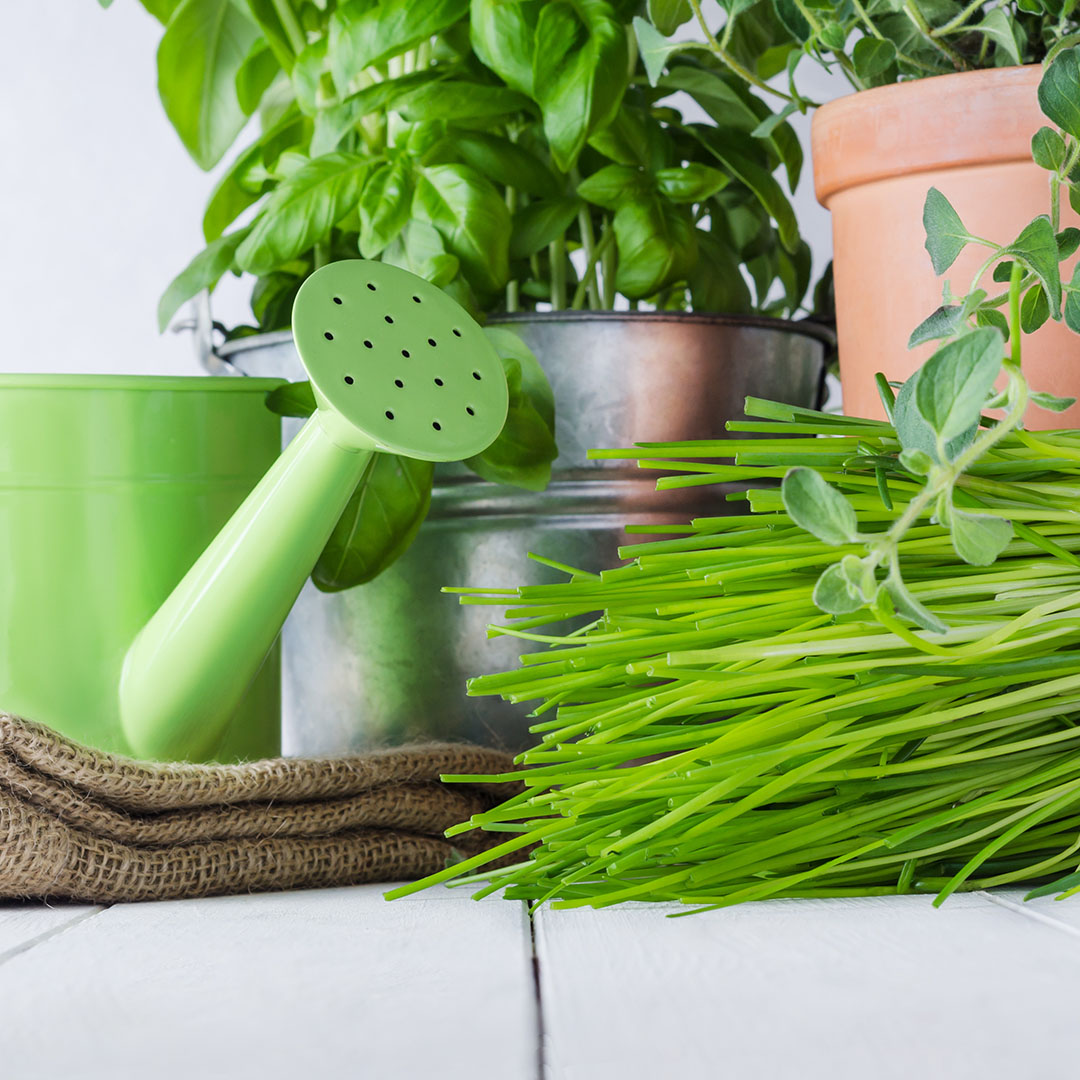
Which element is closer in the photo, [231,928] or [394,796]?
[231,928]

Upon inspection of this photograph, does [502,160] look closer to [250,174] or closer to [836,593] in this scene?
[250,174]

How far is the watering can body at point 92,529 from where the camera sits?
500 mm

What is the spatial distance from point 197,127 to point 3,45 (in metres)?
0.36

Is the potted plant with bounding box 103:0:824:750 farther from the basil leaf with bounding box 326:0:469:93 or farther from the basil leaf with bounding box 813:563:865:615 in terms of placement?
the basil leaf with bounding box 813:563:865:615

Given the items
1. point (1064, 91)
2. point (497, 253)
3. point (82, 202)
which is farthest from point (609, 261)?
point (82, 202)

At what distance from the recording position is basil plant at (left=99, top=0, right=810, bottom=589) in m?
0.54

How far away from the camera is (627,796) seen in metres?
0.34

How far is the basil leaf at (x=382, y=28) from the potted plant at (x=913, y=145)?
11 cm

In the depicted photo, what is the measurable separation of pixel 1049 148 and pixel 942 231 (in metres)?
0.04

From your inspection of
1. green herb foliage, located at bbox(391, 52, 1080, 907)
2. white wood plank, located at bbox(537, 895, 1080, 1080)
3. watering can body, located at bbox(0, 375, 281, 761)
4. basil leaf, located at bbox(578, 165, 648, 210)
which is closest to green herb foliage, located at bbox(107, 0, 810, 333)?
basil leaf, located at bbox(578, 165, 648, 210)

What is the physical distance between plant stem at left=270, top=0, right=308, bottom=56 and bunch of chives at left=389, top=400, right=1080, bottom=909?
462 mm

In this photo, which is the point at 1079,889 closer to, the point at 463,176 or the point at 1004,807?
the point at 1004,807

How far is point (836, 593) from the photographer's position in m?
0.28

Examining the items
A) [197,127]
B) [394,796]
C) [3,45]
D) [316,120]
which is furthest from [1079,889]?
[3,45]
